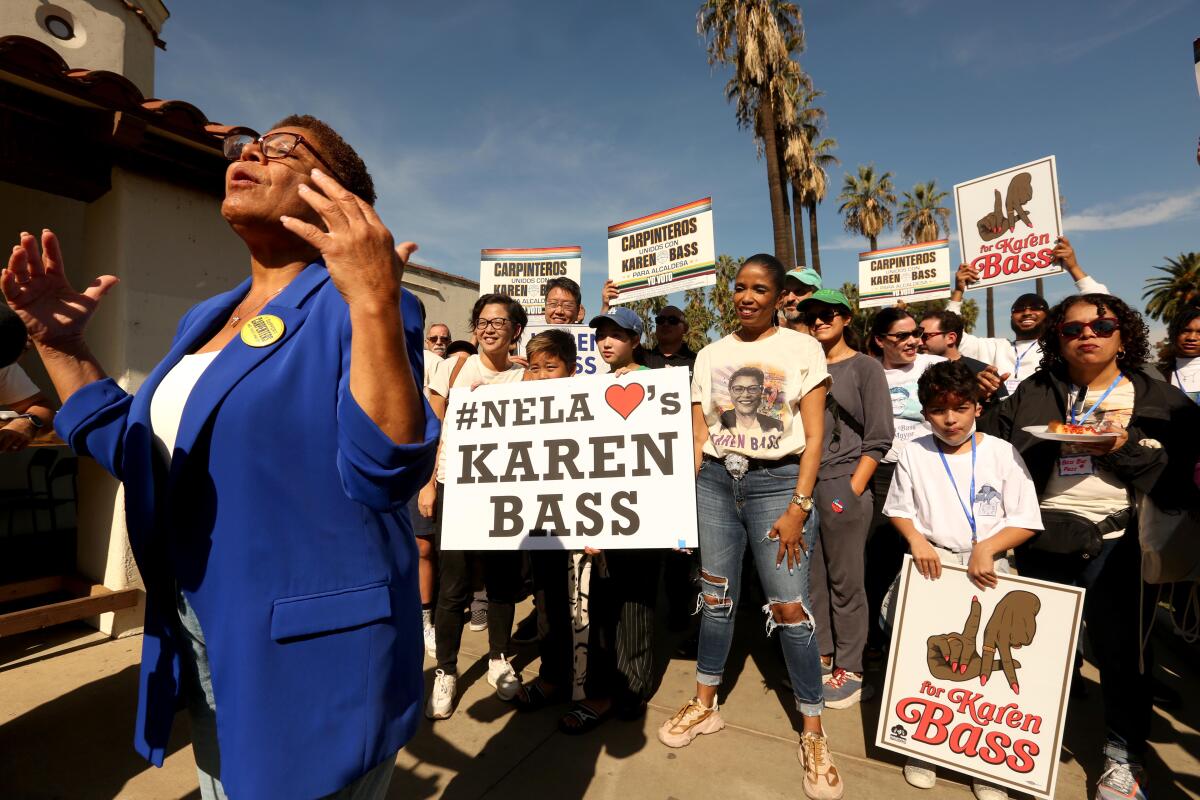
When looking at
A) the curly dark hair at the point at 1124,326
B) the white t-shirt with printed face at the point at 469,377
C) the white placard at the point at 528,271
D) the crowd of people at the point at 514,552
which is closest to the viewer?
the crowd of people at the point at 514,552

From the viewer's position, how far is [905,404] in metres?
3.82

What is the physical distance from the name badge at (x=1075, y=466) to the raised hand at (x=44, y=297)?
11.9ft

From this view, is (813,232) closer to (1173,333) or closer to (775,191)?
(775,191)

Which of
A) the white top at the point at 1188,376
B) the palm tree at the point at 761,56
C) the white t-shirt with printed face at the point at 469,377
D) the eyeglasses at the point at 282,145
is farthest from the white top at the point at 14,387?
the palm tree at the point at 761,56

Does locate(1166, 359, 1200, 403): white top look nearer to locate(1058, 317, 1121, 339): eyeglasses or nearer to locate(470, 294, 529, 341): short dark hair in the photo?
locate(1058, 317, 1121, 339): eyeglasses

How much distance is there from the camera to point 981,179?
17.0 ft

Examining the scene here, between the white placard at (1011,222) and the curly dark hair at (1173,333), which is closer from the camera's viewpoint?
the curly dark hair at (1173,333)

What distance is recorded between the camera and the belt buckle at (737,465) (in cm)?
270

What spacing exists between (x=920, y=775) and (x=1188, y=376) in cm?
289

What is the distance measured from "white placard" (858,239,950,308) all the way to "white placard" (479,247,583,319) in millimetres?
3751

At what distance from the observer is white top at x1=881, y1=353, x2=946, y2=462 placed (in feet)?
12.3

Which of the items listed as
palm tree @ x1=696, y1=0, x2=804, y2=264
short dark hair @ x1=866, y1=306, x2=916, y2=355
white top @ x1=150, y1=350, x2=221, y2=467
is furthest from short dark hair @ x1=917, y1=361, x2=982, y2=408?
palm tree @ x1=696, y1=0, x2=804, y2=264

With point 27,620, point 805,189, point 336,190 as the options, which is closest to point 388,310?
point 336,190

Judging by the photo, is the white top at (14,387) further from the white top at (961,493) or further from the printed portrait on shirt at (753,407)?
the white top at (961,493)
